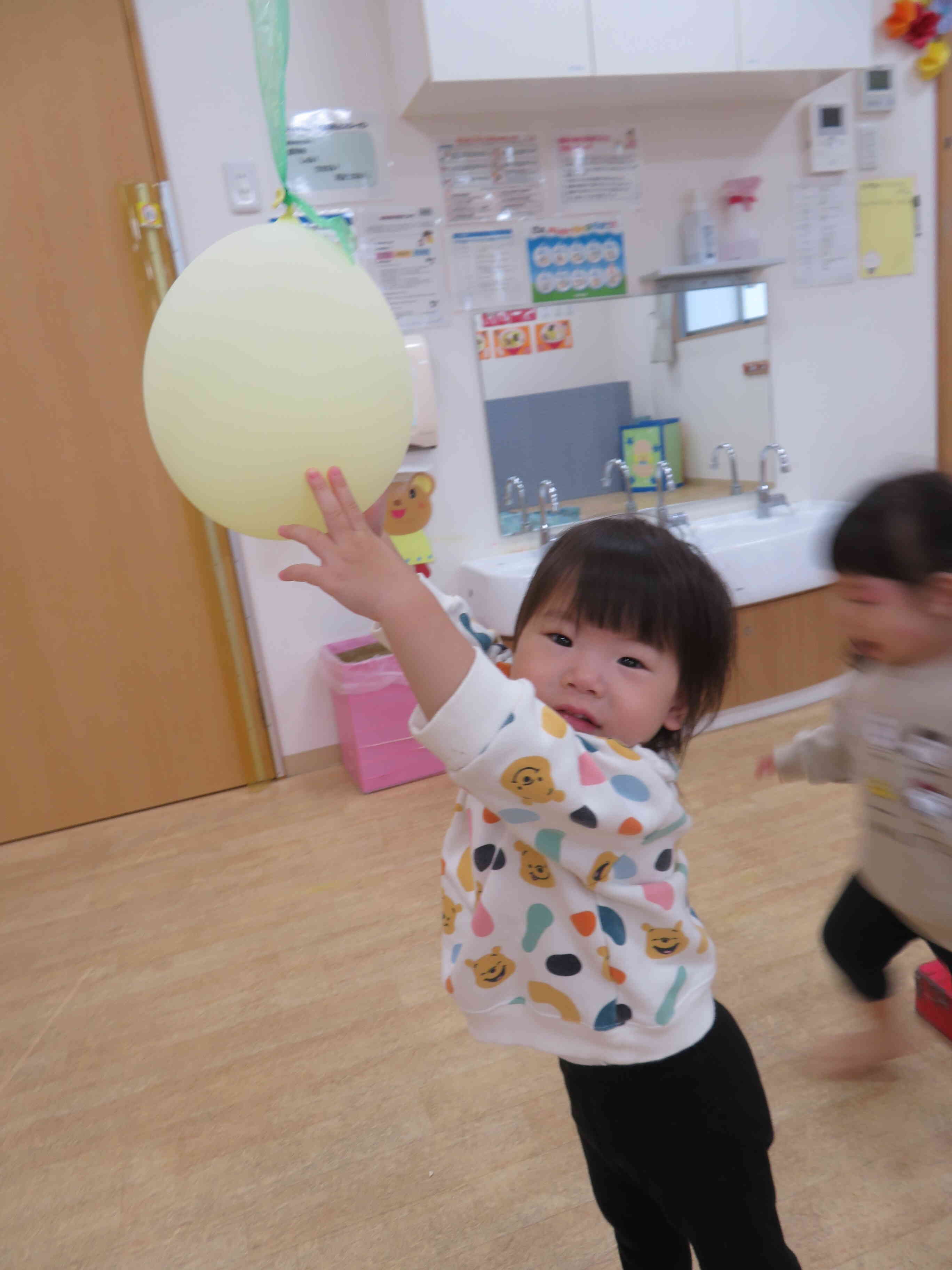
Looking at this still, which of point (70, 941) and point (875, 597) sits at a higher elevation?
point (875, 597)

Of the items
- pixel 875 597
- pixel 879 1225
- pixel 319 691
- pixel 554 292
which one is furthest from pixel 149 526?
pixel 879 1225

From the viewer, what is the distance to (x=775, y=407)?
3016mm

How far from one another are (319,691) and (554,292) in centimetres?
153

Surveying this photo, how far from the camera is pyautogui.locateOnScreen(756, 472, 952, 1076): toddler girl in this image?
869mm

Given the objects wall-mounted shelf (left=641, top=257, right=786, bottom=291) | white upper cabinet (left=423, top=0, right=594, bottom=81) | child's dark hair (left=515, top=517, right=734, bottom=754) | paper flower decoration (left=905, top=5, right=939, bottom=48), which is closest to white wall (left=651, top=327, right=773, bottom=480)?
wall-mounted shelf (left=641, top=257, right=786, bottom=291)

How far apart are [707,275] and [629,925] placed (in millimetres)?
2661

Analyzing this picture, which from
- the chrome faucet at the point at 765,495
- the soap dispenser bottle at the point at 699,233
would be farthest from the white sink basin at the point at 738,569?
the soap dispenser bottle at the point at 699,233

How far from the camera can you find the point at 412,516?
2652mm

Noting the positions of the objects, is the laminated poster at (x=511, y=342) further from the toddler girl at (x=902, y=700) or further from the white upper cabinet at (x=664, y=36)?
the toddler girl at (x=902, y=700)

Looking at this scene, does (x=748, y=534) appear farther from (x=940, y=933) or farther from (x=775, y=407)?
(x=940, y=933)

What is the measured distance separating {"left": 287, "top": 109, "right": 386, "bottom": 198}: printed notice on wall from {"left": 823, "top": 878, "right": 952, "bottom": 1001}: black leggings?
231 centimetres

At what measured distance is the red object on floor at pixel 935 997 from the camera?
1342 millimetres

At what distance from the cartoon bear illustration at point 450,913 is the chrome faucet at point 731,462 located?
252 cm

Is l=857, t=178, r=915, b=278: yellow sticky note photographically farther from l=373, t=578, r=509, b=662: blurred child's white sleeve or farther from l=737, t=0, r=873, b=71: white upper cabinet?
l=373, t=578, r=509, b=662: blurred child's white sleeve
